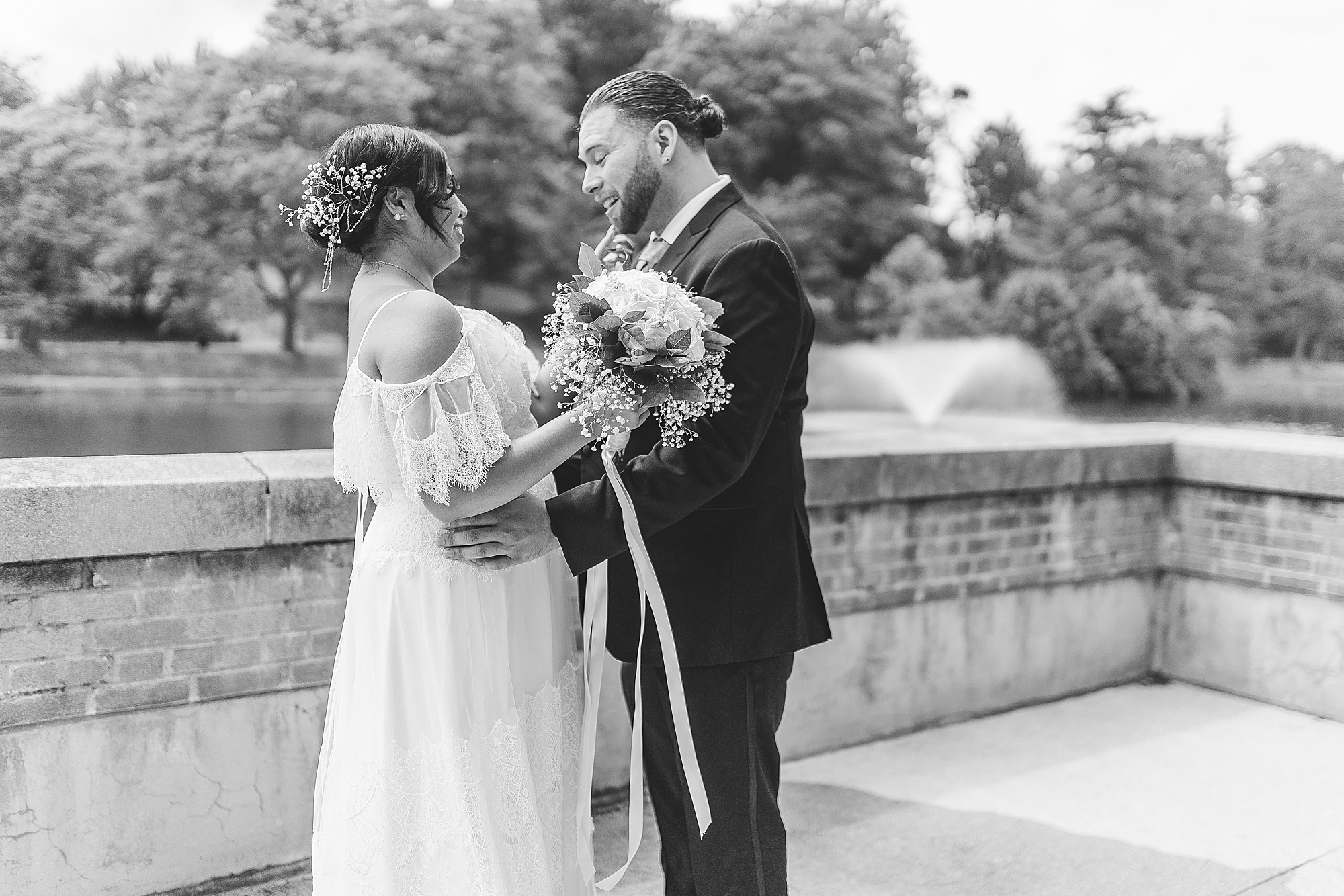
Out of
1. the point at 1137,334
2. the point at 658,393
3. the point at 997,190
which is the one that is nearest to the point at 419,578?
the point at 658,393

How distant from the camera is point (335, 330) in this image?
47.8ft

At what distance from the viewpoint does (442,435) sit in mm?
1931

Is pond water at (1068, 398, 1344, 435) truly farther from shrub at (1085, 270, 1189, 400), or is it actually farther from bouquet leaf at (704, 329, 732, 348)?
bouquet leaf at (704, 329, 732, 348)

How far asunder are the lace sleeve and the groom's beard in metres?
0.66

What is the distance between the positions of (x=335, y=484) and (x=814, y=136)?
3879 centimetres

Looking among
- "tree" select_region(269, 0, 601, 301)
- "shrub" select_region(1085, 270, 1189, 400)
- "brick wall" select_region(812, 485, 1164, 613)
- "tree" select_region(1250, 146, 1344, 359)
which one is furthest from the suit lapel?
"tree" select_region(269, 0, 601, 301)

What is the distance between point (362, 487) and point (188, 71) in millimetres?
16238

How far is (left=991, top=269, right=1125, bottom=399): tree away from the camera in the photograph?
22.2 m

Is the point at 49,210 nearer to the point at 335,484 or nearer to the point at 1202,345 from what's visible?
the point at 335,484

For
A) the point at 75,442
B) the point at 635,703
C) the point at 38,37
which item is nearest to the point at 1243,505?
the point at 635,703

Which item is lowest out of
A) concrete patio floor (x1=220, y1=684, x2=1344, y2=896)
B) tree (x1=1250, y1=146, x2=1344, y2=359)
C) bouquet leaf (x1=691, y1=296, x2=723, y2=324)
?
concrete patio floor (x1=220, y1=684, x2=1344, y2=896)

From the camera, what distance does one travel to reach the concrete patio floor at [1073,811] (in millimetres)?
3109

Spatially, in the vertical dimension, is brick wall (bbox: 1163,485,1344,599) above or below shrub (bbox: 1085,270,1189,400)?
below

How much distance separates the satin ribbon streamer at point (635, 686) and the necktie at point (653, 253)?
1.73 feet
